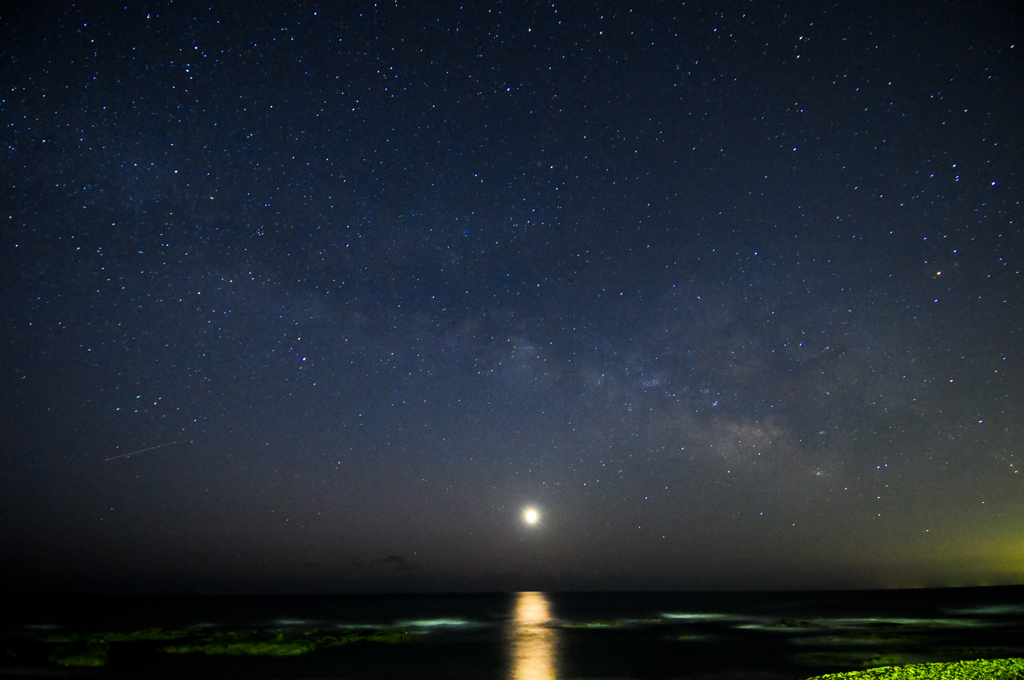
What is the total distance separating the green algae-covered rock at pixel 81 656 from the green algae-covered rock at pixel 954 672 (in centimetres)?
3317

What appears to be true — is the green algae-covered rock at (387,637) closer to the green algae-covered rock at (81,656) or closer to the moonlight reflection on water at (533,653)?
the moonlight reflection on water at (533,653)

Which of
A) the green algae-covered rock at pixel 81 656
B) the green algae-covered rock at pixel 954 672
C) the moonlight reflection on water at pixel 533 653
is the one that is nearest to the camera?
the green algae-covered rock at pixel 954 672

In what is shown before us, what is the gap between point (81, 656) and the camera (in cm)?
3011

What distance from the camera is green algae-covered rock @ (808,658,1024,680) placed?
15.3m

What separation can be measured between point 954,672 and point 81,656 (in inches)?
1474

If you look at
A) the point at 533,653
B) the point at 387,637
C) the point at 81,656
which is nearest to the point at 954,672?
the point at 533,653

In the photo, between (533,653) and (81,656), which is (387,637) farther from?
(81,656)

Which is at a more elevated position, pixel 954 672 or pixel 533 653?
pixel 954 672

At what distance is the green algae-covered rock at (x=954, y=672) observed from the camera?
Answer: 15.3m

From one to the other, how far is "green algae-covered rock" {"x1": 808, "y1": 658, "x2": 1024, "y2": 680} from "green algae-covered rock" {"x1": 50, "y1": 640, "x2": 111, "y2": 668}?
33.2 m

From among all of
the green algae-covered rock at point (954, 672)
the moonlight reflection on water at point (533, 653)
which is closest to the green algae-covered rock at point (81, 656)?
the moonlight reflection on water at point (533, 653)

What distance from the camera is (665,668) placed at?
3092 cm

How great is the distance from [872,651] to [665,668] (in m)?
12.5

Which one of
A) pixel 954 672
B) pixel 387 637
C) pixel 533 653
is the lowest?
pixel 533 653
